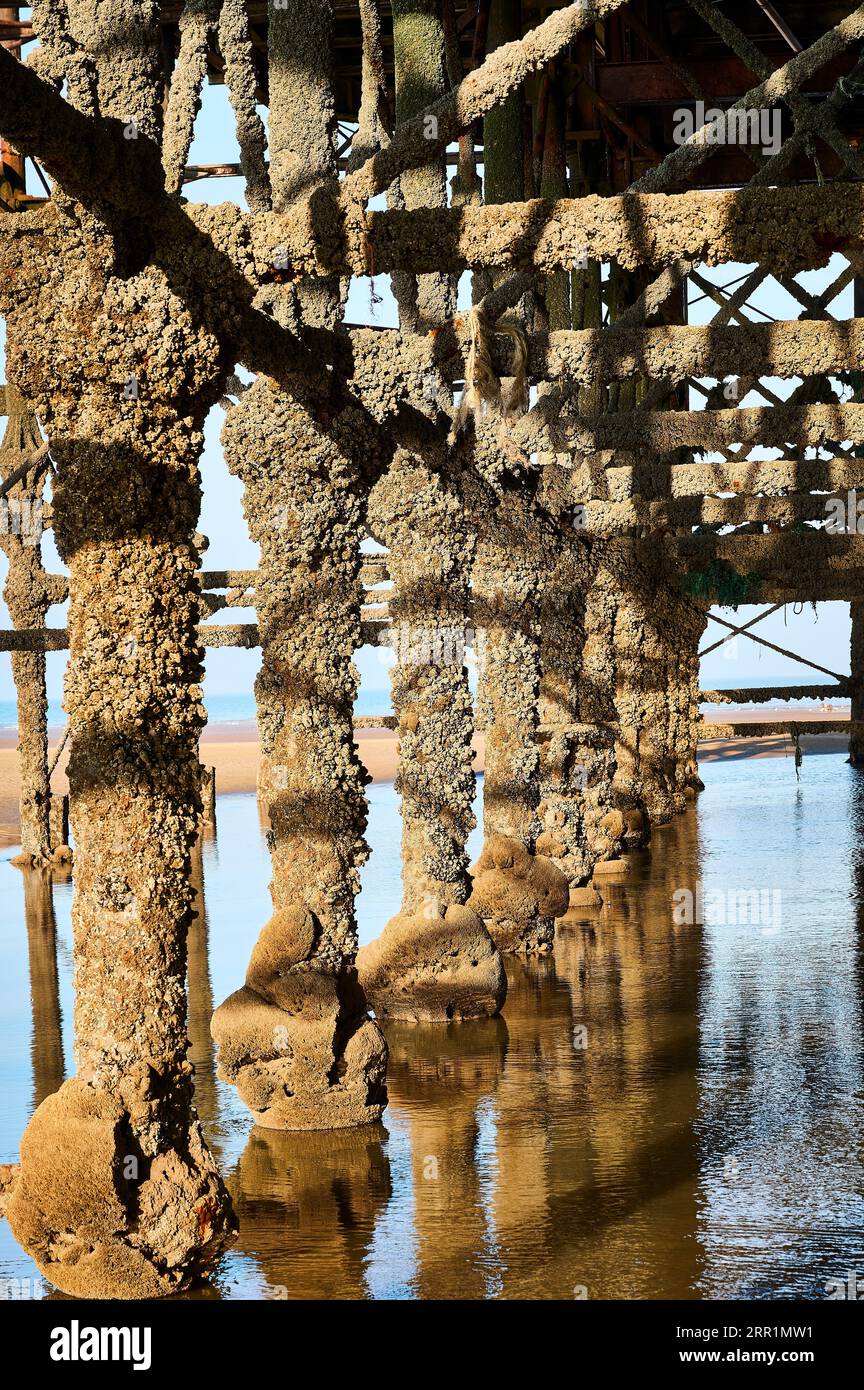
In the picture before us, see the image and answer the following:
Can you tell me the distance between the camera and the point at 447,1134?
698 cm

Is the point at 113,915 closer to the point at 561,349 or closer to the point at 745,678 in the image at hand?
the point at 561,349

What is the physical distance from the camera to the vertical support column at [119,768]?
4840mm

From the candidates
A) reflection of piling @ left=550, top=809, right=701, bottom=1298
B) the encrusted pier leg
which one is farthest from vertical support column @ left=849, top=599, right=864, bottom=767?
the encrusted pier leg

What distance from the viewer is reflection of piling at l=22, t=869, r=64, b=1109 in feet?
26.1

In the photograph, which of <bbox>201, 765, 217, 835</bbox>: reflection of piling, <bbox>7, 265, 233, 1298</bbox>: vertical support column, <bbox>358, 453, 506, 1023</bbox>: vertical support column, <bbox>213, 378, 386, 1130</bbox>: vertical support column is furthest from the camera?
<bbox>201, 765, 217, 835</bbox>: reflection of piling

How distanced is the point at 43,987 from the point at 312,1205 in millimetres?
4640

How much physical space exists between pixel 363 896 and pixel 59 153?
32.4ft

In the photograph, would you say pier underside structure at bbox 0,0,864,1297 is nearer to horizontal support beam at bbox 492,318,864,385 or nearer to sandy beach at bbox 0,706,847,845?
horizontal support beam at bbox 492,318,864,385

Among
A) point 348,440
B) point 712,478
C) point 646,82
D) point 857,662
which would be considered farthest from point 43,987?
point 857,662

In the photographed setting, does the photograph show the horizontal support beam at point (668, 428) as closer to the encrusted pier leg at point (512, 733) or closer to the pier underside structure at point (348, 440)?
the pier underside structure at point (348, 440)

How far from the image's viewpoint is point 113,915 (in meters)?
4.87

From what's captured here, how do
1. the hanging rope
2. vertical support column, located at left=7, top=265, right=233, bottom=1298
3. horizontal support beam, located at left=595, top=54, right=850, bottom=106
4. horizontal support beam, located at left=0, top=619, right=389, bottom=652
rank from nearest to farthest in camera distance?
vertical support column, located at left=7, top=265, right=233, bottom=1298
the hanging rope
horizontal support beam, located at left=595, top=54, right=850, bottom=106
horizontal support beam, located at left=0, top=619, right=389, bottom=652

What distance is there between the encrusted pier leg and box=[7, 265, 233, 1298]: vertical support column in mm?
5357

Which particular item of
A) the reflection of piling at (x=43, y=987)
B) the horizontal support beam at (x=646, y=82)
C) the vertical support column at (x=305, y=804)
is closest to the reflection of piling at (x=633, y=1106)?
the vertical support column at (x=305, y=804)
